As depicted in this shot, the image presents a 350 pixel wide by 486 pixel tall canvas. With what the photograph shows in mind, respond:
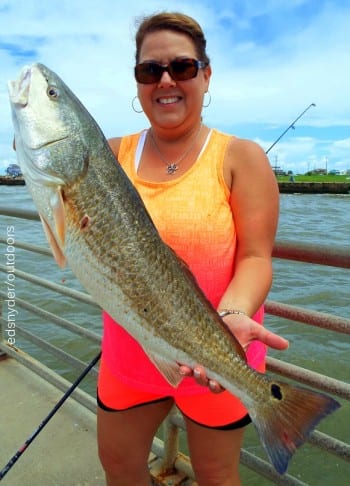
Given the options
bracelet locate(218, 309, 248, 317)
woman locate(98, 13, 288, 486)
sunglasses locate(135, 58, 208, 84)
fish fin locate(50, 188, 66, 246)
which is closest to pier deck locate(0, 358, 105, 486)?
woman locate(98, 13, 288, 486)

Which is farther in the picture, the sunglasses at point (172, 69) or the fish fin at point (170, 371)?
the sunglasses at point (172, 69)

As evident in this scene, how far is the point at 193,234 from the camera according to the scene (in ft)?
6.14

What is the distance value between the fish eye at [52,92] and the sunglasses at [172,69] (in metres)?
0.35

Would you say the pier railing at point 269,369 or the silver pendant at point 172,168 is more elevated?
the silver pendant at point 172,168

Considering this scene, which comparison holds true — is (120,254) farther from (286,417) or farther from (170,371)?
(286,417)

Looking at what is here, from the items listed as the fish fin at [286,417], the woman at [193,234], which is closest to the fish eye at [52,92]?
the woman at [193,234]

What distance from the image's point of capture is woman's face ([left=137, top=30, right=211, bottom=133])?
1.94 meters

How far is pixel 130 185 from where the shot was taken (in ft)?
6.04

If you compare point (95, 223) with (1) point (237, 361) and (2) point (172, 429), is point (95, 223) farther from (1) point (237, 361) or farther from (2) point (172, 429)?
(2) point (172, 429)

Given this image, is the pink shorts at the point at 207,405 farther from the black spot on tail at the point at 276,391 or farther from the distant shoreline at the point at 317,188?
the distant shoreline at the point at 317,188

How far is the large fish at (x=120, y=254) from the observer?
1.75m

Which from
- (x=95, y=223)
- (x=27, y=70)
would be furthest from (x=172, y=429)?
(x=27, y=70)

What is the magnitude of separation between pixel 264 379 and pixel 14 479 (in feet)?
6.62

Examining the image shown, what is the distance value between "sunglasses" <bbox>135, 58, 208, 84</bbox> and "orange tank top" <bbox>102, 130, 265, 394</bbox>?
0.27 m
